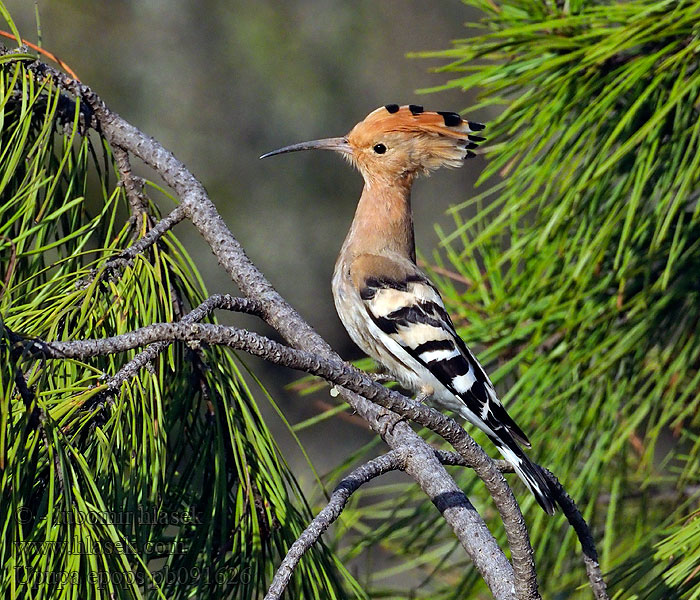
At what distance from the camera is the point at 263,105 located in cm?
457

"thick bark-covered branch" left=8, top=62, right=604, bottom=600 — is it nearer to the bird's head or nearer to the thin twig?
the thin twig

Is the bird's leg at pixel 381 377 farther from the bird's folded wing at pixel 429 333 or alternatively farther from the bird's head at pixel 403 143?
the bird's head at pixel 403 143

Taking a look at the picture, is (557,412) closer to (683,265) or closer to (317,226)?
(683,265)

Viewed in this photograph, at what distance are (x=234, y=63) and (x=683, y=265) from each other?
3940mm

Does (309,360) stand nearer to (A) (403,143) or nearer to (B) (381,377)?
(B) (381,377)

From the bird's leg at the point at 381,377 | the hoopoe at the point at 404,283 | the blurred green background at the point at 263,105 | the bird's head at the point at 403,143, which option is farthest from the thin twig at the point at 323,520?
the blurred green background at the point at 263,105

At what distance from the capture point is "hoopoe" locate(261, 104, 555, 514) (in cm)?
120

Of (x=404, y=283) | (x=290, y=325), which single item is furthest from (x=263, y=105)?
(x=290, y=325)

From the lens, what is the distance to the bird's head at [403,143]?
56.4 inches

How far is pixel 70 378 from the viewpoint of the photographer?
0.76 metres

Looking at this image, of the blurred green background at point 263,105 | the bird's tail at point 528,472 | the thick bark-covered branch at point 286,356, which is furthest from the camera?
the blurred green background at point 263,105

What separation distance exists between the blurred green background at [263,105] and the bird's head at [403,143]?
2583 mm

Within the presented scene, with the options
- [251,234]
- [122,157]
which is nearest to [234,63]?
[251,234]

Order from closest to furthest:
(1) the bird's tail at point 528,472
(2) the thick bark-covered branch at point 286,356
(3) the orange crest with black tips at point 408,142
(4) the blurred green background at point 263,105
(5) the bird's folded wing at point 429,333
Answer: (2) the thick bark-covered branch at point 286,356 < (1) the bird's tail at point 528,472 < (5) the bird's folded wing at point 429,333 < (3) the orange crest with black tips at point 408,142 < (4) the blurred green background at point 263,105
